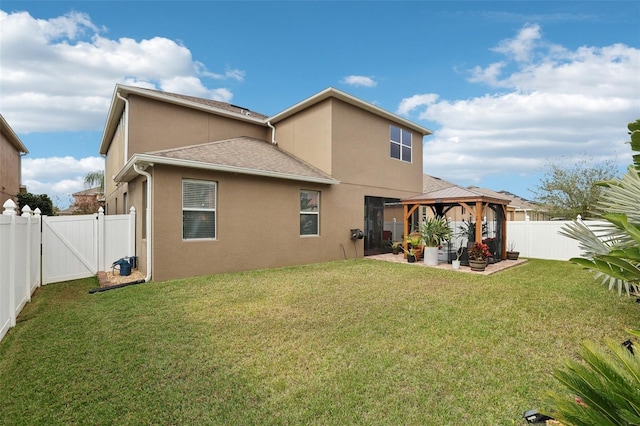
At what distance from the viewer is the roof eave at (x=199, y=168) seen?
7285 mm

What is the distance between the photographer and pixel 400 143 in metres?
13.9

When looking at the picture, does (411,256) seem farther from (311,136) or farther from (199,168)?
(199,168)

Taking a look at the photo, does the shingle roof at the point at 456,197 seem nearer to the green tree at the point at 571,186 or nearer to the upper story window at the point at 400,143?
the upper story window at the point at 400,143

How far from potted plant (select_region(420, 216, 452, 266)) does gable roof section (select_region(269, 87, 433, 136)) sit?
4.97 metres

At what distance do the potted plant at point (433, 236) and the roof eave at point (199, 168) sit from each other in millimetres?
3579

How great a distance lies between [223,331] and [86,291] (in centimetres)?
460

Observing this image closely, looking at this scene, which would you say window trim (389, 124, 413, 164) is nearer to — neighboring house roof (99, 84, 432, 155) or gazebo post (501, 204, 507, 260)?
neighboring house roof (99, 84, 432, 155)

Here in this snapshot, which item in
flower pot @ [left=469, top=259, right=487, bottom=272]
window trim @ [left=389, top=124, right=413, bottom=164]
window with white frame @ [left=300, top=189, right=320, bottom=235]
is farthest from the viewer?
window trim @ [left=389, top=124, right=413, bottom=164]

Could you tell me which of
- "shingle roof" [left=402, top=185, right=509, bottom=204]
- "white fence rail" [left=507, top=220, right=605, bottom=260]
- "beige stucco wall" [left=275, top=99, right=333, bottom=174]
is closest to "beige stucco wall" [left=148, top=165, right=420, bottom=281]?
"beige stucco wall" [left=275, top=99, right=333, bottom=174]

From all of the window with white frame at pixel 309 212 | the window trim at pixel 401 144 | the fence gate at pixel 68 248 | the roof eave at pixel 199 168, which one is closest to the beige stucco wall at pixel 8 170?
the roof eave at pixel 199 168

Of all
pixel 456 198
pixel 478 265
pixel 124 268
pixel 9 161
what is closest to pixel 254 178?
pixel 124 268

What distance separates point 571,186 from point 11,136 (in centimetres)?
3213

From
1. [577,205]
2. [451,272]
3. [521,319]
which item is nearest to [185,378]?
[521,319]

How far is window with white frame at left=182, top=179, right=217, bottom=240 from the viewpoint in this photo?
320 inches
